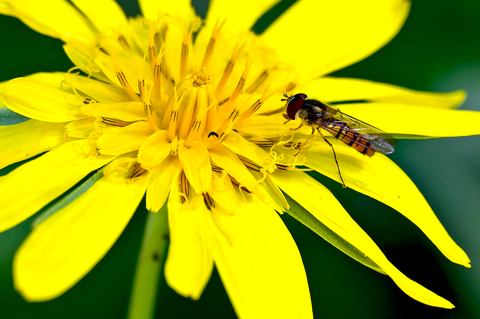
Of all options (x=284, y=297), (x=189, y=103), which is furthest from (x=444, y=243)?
(x=189, y=103)

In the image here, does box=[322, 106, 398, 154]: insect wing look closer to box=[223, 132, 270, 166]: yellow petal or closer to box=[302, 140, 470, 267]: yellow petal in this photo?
box=[302, 140, 470, 267]: yellow petal

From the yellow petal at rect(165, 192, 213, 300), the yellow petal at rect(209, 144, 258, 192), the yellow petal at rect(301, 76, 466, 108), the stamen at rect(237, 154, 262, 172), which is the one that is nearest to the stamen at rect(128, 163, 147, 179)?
the yellow petal at rect(165, 192, 213, 300)

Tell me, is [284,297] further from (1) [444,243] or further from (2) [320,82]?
(2) [320,82]

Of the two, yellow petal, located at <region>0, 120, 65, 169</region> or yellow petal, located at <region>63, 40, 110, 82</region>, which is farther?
yellow petal, located at <region>63, 40, 110, 82</region>

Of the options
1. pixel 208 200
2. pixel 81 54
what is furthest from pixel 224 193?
pixel 81 54

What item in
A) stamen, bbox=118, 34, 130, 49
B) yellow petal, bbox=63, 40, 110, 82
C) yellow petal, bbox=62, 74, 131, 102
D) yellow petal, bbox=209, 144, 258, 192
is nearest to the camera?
yellow petal, bbox=209, 144, 258, 192

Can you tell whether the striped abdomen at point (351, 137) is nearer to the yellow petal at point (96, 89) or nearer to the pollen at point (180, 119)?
the pollen at point (180, 119)

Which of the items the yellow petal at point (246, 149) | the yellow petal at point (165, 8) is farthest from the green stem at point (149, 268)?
the yellow petal at point (165, 8)

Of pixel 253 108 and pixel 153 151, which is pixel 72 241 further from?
pixel 253 108
